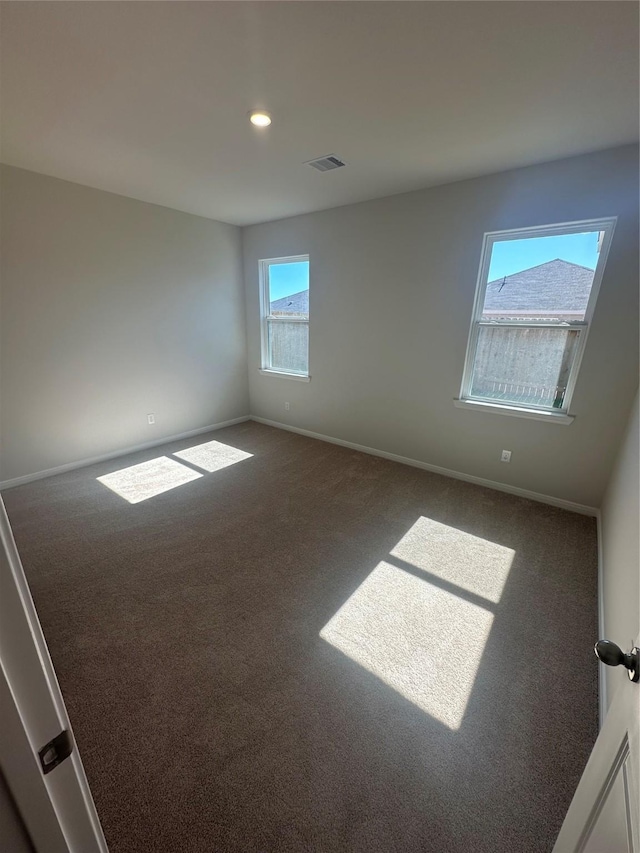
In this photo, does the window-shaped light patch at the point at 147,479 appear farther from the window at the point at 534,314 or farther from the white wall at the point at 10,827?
the window at the point at 534,314

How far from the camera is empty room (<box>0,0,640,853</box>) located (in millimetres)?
1165

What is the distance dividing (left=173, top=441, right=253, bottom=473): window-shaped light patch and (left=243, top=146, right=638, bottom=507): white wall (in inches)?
41.9

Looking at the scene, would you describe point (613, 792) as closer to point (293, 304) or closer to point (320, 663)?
point (320, 663)

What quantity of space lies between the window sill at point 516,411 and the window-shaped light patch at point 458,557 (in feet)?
3.77

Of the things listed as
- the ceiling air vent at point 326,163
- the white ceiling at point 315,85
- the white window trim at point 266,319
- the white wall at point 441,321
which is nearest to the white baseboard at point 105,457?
the white window trim at point 266,319

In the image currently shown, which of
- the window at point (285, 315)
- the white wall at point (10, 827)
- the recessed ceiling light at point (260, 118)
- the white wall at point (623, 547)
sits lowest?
the white wall at point (623, 547)

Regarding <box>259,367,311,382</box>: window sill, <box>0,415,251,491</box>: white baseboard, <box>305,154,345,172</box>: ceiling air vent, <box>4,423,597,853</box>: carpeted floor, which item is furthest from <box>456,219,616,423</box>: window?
<box>0,415,251,491</box>: white baseboard

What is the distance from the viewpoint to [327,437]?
4.39 meters

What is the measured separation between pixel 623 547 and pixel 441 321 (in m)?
2.20

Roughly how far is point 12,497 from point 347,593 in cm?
301

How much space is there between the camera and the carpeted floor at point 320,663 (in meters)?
1.15

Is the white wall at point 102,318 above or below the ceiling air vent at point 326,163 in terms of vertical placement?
below

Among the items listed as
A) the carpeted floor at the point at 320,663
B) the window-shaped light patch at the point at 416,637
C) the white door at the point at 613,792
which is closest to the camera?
the white door at the point at 613,792

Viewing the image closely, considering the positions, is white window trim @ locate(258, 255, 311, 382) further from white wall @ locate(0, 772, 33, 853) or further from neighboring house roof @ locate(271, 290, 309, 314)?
white wall @ locate(0, 772, 33, 853)
